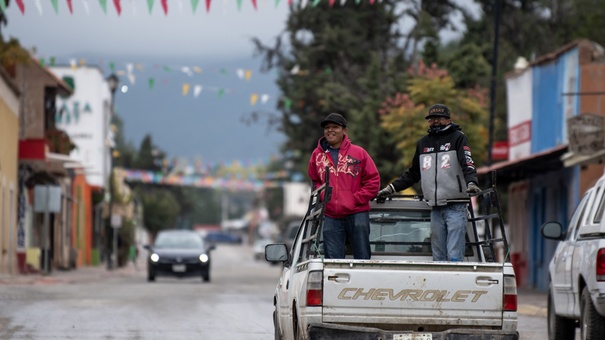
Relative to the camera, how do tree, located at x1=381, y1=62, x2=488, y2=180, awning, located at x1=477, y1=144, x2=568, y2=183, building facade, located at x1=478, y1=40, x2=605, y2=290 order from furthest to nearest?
tree, located at x1=381, y1=62, x2=488, y2=180 → building facade, located at x1=478, y1=40, x2=605, y2=290 → awning, located at x1=477, y1=144, x2=568, y2=183

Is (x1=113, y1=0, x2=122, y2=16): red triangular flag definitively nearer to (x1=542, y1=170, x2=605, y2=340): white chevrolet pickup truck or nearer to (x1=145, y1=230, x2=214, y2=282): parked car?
(x1=542, y1=170, x2=605, y2=340): white chevrolet pickup truck

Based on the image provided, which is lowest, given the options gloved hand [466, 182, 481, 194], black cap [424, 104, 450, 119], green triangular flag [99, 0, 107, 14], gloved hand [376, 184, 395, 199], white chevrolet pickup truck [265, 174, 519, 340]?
white chevrolet pickup truck [265, 174, 519, 340]

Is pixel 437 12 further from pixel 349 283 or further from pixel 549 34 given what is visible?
pixel 349 283

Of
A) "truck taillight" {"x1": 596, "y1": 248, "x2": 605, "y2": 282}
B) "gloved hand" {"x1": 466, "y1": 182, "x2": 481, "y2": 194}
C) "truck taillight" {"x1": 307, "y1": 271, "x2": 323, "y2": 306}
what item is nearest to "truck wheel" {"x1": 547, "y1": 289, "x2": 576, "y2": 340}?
"truck taillight" {"x1": 596, "y1": 248, "x2": 605, "y2": 282}

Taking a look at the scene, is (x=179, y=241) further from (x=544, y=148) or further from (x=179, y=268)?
(x=544, y=148)

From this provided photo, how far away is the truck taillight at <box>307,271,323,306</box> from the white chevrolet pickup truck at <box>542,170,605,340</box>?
3.39m

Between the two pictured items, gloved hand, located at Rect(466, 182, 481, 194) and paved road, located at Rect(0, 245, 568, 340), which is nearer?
gloved hand, located at Rect(466, 182, 481, 194)

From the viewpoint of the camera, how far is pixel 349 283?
1096 cm

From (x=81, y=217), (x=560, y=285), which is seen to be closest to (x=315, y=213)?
(x=560, y=285)

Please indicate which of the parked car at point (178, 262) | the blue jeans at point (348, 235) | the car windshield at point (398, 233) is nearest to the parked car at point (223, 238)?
the parked car at point (178, 262)

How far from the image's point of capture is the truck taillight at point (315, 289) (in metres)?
11.0

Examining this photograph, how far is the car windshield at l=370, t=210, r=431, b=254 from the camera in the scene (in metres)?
12.9

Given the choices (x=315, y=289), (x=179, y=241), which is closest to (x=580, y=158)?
(x=179, y=241)

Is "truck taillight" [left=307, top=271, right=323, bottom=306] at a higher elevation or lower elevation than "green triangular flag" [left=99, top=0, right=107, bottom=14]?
lower
